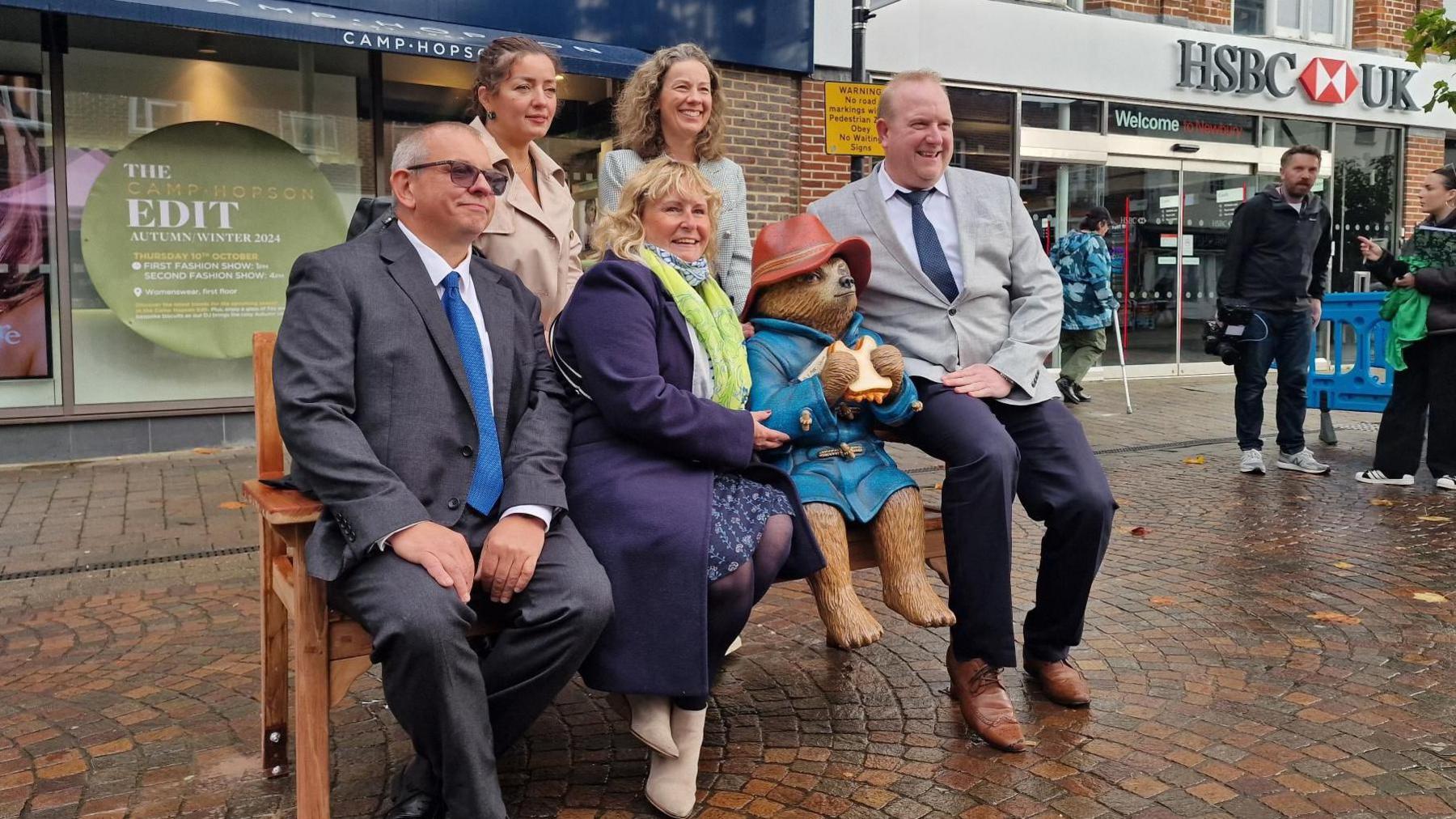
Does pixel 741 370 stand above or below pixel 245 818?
above

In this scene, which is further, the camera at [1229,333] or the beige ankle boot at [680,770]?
the camera at [1229,333]

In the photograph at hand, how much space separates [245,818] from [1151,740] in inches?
96.3

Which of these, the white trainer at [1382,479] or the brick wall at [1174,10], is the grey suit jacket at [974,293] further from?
the brick wall at [1174,10]

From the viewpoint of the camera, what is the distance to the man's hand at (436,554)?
2605 millimetres

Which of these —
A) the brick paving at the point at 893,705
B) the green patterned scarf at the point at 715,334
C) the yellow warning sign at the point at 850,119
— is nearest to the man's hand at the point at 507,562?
the brick paving at the point at 893,705

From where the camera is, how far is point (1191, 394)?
1307 centimetres

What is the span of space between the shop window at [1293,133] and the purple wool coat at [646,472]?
45.6 ft

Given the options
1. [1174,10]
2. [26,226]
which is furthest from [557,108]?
[1174,10]

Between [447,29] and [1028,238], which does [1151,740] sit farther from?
[447,29]

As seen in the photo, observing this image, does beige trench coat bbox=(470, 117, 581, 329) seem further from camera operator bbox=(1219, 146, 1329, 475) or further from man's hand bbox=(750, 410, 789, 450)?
camera operator bbox=(1219, 146, 1329, 475)

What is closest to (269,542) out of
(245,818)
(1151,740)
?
(245,818)

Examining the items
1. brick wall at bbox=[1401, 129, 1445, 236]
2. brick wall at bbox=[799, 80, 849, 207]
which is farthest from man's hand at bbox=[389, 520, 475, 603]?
brick wall at bbox=[1401, 129, 1445, 236]

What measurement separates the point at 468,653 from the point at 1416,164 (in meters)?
17.0

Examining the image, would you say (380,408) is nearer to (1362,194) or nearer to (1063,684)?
(1063,684)
